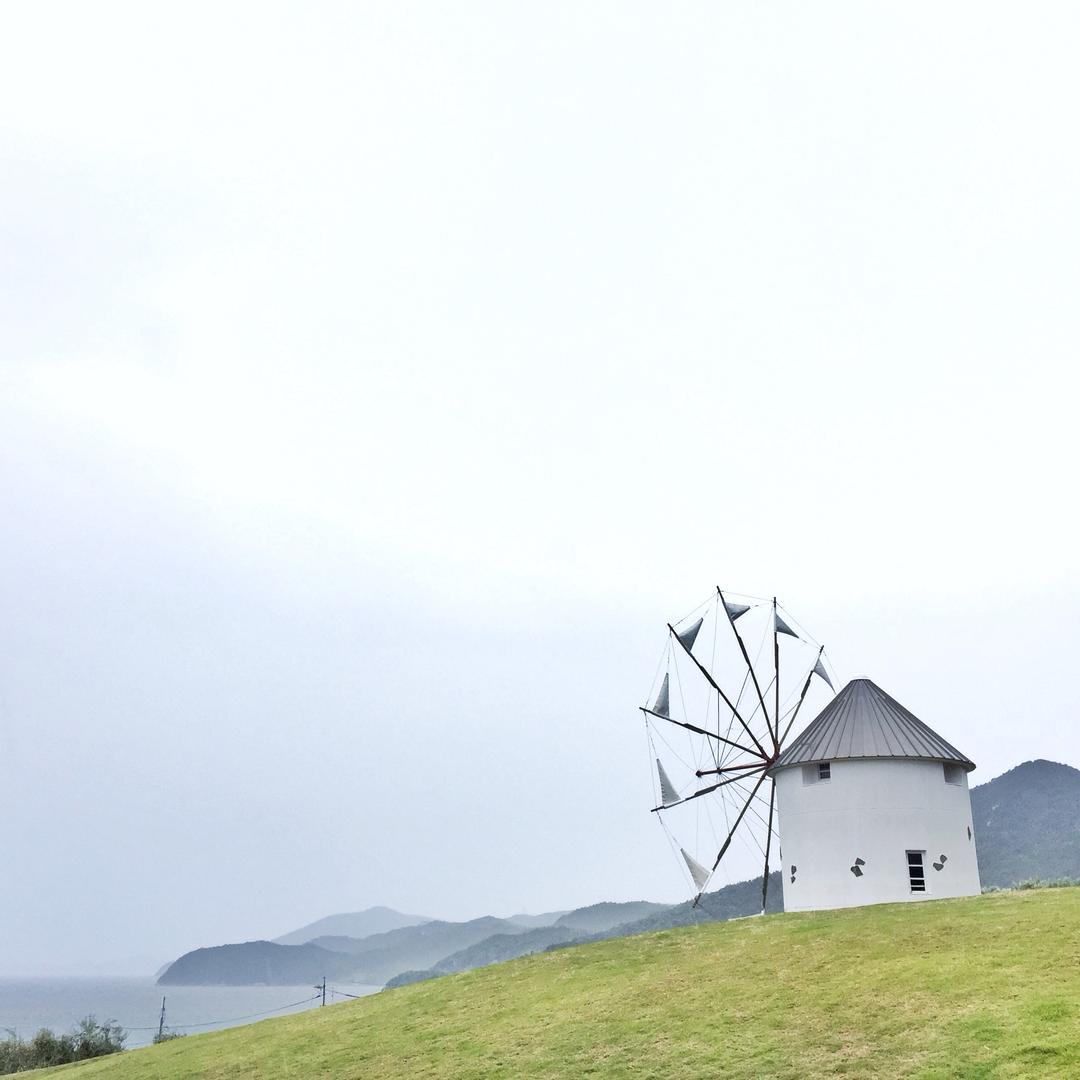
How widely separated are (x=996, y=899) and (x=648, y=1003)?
530 inches

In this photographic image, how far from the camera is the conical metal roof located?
40.8 meters

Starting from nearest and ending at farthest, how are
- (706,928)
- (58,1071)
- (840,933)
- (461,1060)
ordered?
(461,1060) → (840,933) → (706,928) → (58,1071)

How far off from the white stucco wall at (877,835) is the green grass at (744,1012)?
8.23 ft

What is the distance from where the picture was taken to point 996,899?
35469 millimetres

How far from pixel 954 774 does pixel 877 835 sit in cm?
506

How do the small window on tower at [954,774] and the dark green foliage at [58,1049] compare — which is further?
the dark green foliage at [58,1049]

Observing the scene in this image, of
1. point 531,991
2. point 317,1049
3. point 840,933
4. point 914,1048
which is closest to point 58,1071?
point 317,1049

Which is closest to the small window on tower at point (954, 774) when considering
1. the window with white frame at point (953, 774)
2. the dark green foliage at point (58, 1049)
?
the window with white frame at point (953, 774)

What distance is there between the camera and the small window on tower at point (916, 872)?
3944 centimetres

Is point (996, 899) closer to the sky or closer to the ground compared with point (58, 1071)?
closer to the sky

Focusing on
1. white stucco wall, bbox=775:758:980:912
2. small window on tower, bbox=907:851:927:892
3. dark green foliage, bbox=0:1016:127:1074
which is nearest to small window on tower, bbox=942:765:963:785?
white stucco wall, bbox=775:758:980:912

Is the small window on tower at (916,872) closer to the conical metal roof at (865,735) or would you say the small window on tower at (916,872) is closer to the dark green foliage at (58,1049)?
the conical metal roof at (865,735)

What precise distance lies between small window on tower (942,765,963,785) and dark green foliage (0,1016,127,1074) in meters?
46.5

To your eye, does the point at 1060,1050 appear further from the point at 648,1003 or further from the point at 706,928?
the point at 706,928
